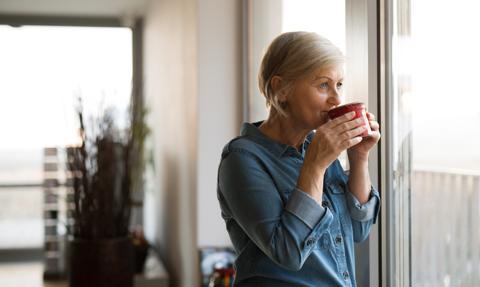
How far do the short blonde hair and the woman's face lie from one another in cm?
1

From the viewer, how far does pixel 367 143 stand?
1305 mm

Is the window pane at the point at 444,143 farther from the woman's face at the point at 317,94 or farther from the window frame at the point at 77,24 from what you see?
the window frame at the point at 77,24

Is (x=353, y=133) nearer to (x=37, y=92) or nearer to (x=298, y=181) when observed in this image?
(x=298, y=181)

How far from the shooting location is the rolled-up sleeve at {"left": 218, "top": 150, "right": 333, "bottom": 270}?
3.89ft

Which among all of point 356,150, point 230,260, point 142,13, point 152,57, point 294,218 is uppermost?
point 142,13

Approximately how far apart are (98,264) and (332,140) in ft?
9.60

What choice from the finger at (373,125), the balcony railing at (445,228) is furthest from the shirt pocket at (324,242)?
the balcony railing at (445,228)

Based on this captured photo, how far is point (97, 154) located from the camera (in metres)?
4.01

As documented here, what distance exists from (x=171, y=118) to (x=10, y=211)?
3041 mm

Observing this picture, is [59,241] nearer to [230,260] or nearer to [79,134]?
[79,134]

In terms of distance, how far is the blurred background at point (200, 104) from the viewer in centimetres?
159

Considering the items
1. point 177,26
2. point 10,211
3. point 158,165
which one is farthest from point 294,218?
point 10,211

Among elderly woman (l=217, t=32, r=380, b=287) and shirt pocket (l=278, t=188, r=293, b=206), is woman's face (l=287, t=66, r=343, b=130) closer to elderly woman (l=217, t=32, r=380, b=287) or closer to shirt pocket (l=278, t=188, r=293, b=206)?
elderly woman (l=217, t=32, r=380, b=287)

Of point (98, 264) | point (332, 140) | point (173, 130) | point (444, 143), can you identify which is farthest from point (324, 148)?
point (173, 130)
